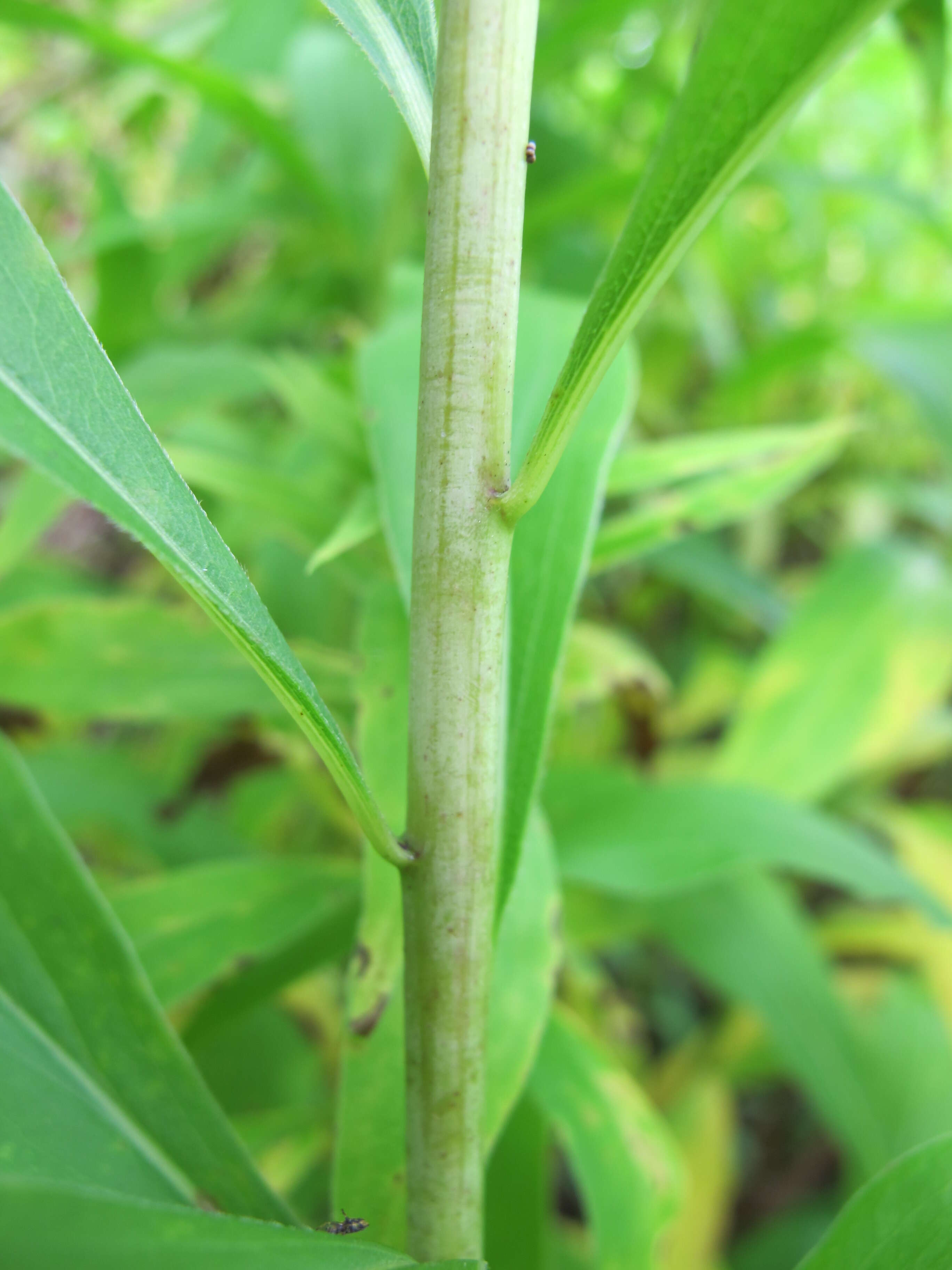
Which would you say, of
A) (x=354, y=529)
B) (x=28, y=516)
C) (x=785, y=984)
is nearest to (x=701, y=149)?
(x=354, y=529)

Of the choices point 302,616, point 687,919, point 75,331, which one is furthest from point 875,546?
point 75,331

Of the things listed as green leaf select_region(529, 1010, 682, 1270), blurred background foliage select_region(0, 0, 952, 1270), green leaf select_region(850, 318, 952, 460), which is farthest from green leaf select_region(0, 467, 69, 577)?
green leaf select_region(850, 318, 952, 460)

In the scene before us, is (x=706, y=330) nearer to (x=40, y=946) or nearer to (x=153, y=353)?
(x=153, y=353)

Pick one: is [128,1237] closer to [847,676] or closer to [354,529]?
[354,529]

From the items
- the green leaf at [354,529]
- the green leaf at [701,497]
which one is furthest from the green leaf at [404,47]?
the green leaf at [701,497]

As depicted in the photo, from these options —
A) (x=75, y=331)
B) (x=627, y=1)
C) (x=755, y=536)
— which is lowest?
(x=75, y=331)

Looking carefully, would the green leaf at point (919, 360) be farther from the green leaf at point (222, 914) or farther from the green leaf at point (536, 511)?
the green leaf at point (222, 914)

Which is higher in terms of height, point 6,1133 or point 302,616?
point 302,616
